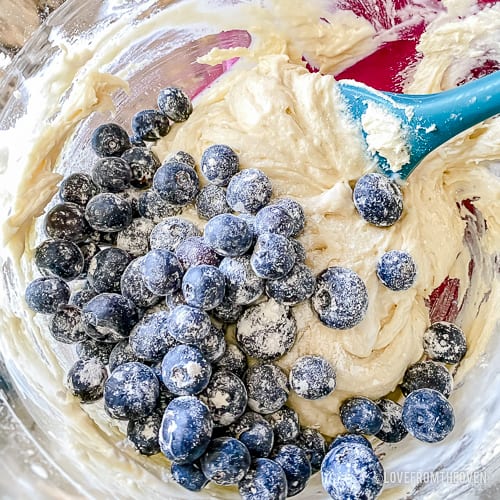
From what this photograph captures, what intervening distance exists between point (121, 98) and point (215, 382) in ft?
2.93

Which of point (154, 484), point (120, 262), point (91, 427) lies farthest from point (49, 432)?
point (120, 262)

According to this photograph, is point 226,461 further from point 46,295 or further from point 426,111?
point 426,111

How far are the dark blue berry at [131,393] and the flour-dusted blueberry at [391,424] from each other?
51 centimetres

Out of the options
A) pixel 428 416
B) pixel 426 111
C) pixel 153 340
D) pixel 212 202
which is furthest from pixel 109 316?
pixel 426 111

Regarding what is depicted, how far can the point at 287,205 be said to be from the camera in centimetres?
116

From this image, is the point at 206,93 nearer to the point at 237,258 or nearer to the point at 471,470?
the point at 237,258

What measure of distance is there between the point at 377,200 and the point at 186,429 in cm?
61

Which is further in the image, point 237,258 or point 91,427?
point 91,427

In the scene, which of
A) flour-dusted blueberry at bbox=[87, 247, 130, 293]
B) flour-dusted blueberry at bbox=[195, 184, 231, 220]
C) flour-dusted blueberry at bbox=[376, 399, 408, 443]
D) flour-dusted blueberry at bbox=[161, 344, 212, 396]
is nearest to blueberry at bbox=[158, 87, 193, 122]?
flour-dusted blueberry at bbox=[195, 184, 231, 220]

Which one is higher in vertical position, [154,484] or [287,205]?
[287,205]

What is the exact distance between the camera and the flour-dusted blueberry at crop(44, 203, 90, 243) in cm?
122

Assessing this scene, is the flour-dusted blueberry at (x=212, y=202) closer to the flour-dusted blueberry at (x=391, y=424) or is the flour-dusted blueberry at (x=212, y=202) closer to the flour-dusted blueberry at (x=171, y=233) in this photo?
the flour-dusted blueberry at (x=171, y=233)

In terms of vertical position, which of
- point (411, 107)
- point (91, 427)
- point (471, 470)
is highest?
point (411, 107)

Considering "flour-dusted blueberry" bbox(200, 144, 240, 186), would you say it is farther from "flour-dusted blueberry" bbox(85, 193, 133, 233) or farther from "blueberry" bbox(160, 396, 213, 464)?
"blueberry" bbox(160, 396, 213, 464)
